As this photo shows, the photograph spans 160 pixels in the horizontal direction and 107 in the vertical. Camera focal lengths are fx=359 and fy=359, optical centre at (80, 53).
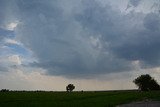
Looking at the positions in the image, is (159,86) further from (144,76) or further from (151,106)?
(151,106)

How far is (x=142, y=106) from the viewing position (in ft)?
150

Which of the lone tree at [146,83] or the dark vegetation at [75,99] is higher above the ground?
the lone tree at [146,83]

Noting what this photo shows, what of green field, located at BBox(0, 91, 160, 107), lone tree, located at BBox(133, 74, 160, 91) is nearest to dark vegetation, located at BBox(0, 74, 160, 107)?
green field, located at BBox(0, 91, 160, 107)

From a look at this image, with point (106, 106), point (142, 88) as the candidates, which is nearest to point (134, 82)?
point (142, 88)

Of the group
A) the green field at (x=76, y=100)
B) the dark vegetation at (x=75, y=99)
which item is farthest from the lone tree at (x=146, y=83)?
the green field at (x=76, y=100)

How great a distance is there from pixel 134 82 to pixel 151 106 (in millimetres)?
133560

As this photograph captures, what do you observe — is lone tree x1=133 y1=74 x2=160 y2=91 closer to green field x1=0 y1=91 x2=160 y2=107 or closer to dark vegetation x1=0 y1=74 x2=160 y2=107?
dark vegetation x1=0 y1=74 x2=160 y2=107

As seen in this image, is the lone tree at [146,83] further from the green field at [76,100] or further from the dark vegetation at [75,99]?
the green field at [76,100]

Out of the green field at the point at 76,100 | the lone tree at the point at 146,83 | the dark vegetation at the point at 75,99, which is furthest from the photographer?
the lone tree at the point at 146,83

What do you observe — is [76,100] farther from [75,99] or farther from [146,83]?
[146,83]

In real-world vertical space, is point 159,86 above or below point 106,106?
above

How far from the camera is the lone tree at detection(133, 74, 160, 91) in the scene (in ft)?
567

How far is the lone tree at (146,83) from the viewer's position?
173 m

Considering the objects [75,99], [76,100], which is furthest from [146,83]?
[76,100]
